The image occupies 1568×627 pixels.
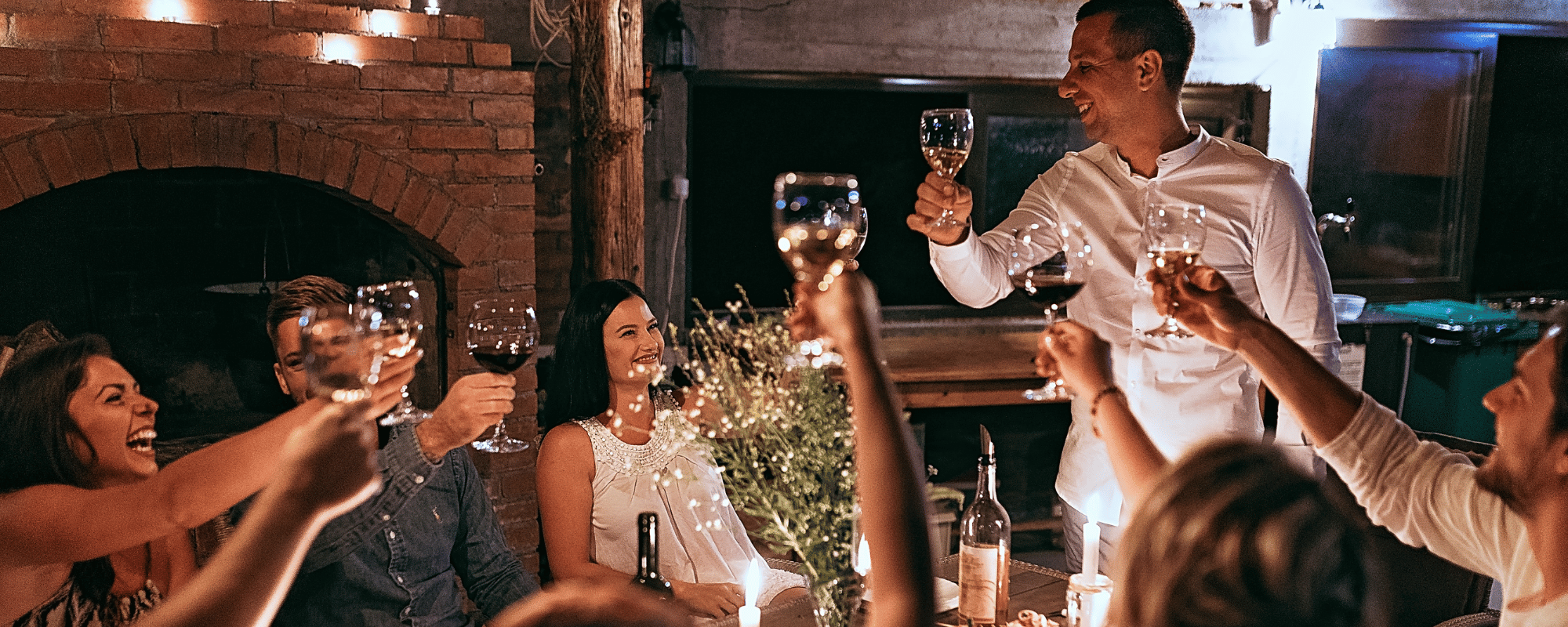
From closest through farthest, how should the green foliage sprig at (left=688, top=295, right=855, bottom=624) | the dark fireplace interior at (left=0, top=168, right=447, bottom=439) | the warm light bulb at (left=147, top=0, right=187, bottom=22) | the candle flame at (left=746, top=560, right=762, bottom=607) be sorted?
the green foliage sprig at (left=688, top=295, right=855, bottom=624), the candle flame at (left=746, top=560, right=762, bottom=607), the warm light bulb at (left=147, top=0, right=187, bottom=22), the dark fireplace interior at (left=0, top=168, right=447, bottom=439)

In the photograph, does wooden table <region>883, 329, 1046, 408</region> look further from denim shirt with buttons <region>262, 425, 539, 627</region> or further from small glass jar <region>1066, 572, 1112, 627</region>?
small glass jar <region>1066, 572, 1112, 627</region>

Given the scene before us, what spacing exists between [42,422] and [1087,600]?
1.61m

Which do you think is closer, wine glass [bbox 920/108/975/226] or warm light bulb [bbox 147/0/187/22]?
wine glass [bbox 920/108/975/226]

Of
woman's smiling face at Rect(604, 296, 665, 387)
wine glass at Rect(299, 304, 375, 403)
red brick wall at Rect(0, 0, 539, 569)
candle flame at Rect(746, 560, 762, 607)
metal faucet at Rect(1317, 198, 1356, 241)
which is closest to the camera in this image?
wine glass at Rect(299, 304, 375, 403)

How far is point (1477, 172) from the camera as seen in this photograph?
552 cm

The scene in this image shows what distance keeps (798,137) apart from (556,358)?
2309mm

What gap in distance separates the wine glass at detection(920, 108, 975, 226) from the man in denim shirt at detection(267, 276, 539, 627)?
2.88ft

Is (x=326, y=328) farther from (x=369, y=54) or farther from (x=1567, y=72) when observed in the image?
(x=1567, y=72)

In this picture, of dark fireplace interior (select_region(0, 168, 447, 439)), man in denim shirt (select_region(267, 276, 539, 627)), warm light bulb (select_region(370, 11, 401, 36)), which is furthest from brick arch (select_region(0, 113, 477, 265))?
man in denim shirt (select_region(267, 276, 539, 627))

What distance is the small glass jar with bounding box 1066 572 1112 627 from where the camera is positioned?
1.73 meters

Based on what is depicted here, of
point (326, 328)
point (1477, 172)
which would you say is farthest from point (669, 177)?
point (1477, 172)

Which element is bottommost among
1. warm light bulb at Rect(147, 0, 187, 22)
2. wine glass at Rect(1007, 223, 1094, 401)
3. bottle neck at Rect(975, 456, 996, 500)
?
bottle neck at Rect(975, 456, 996, 500)

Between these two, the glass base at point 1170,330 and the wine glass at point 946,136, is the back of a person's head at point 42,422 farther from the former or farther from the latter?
the glass base at point 1170,330

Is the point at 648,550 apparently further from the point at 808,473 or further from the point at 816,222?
the point at 816,222
